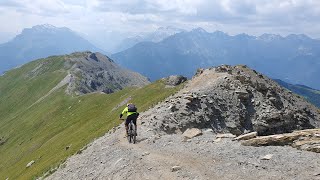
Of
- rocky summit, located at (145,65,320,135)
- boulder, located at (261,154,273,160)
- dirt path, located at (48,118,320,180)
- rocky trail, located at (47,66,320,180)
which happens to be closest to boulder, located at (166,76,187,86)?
rocky summit, located at (145,65,320,135)

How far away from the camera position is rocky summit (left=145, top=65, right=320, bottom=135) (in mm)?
40656

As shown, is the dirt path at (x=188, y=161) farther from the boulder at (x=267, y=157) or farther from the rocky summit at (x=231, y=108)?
the rocky summit at (x=231, y=108)

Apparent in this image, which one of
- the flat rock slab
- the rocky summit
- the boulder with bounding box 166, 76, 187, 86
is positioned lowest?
the boulder with bounding box 166, 76, 187, 86

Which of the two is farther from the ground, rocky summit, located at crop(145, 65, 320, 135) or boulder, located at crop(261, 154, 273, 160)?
boulder, located at crop(261, 154, 273, 160)

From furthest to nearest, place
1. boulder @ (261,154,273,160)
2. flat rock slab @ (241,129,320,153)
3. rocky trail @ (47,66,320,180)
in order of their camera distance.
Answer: flat rock slab @ (241,129,320,153) → boulder @ (261,154,273,160) → rocky trail @ (47,66,320,180)

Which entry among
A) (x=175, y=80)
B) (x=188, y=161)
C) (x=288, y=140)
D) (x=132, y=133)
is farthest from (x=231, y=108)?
(x=175, y=80)

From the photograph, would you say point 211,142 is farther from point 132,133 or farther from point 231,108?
point 231,108

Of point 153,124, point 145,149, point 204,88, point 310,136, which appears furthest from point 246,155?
point 204,88

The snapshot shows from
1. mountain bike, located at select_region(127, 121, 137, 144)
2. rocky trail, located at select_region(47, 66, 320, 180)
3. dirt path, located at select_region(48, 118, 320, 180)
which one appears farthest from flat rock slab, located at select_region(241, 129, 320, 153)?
mountain bike, located at select_region(127, 121, 137, 144)

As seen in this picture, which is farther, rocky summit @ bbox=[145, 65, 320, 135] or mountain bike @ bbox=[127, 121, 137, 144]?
rocky summit @ bbox=[145, 65, 320, 135]

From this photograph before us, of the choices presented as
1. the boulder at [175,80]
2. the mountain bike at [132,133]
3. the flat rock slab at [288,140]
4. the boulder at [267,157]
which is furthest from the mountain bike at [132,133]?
the boulder at [175,80]

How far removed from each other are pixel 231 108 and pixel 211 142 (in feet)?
63.0

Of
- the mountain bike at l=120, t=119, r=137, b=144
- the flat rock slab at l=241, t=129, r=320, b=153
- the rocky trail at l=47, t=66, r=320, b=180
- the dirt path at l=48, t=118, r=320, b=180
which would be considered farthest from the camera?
the mountain bike at l=120, t=119, r=137, b=144

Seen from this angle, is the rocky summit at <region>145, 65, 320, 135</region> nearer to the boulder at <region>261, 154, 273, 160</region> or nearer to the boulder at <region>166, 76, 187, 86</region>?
the boulder at <region>261, 154, 273, 160</region>
